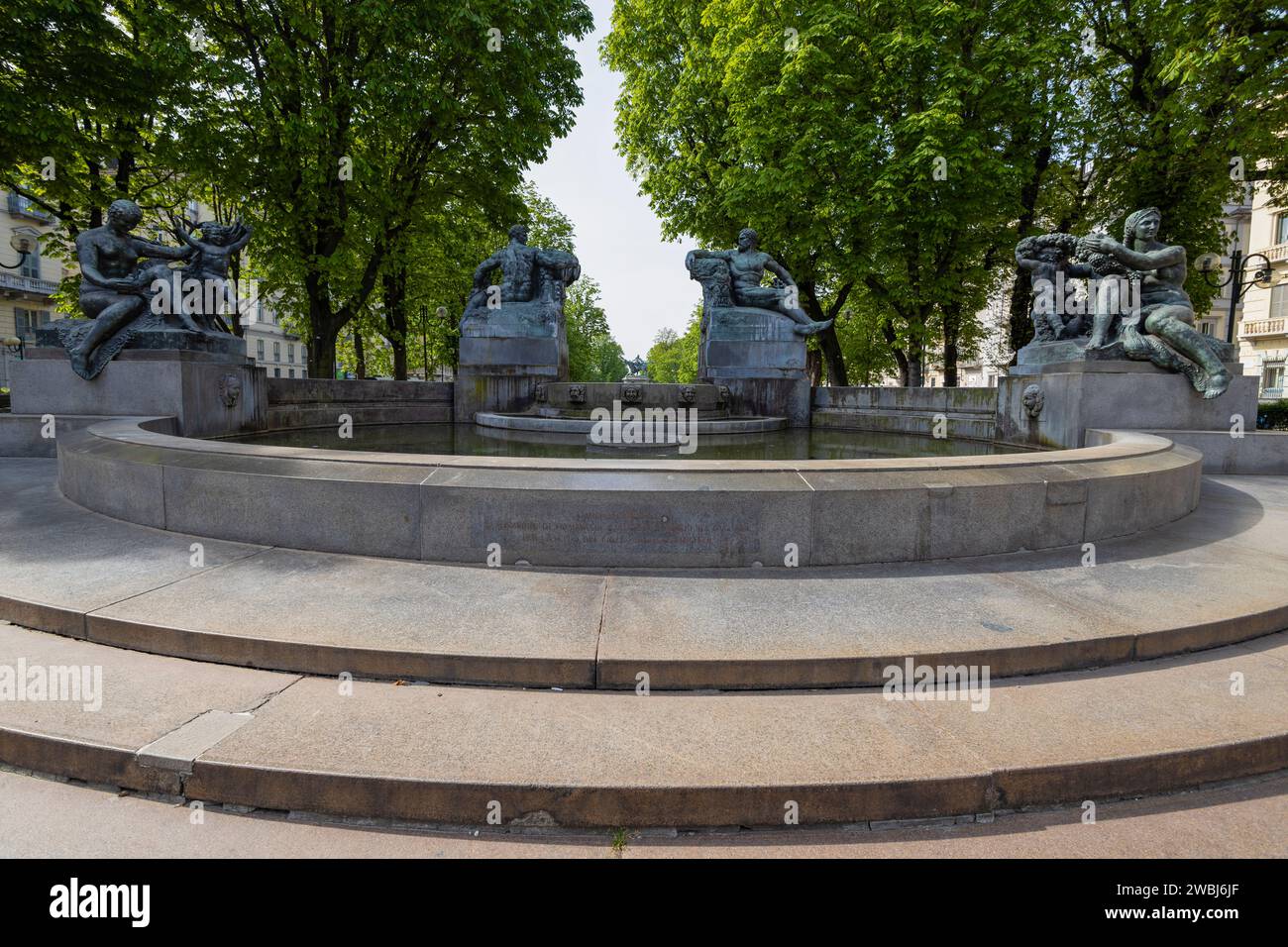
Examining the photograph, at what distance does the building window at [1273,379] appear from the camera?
4231cm

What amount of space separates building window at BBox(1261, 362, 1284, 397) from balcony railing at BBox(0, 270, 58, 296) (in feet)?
245

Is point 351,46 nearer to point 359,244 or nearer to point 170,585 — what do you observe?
point 359,244

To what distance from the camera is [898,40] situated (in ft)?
63.7

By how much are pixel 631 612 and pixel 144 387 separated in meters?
10.3

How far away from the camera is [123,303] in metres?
10.6

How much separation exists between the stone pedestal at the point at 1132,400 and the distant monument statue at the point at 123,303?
14.3 metres

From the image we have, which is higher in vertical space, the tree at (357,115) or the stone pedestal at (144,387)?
the tree at (357,115)

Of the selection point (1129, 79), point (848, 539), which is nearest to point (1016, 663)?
Result: point (848, 539)

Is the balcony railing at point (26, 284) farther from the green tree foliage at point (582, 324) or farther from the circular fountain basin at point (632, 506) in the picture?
the circular fountain basin at point (632, 506)

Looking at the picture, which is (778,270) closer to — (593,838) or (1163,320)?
(1163,320)

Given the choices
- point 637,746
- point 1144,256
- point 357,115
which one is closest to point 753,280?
point 1144,256

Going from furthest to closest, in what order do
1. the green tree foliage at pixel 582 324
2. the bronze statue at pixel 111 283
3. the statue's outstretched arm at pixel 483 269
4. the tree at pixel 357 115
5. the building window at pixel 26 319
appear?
the green tree foliage at pixel 582 324
the building window at pixel 26 319
the tree at pixel 357 115
the statue's outstretched arm at pixel 483 269
the bronze statue at pixel 111 283

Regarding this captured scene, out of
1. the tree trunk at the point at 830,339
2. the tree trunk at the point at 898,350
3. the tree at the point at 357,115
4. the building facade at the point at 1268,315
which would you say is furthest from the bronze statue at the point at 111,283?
the building facade at the point at 1268,315

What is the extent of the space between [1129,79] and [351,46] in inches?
933
